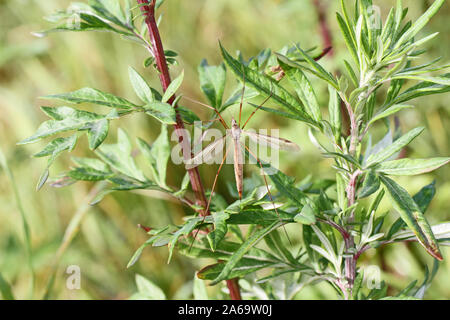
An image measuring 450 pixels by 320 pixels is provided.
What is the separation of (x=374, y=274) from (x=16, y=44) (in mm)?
2155

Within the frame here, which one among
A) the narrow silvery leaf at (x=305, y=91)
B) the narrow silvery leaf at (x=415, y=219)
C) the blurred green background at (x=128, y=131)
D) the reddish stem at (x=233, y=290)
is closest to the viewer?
the narrow silvery leaf at (x=415, y=219)

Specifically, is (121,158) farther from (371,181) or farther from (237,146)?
(371,181)

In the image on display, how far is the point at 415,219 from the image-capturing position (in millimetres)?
573

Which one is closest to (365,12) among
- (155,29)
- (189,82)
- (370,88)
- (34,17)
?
(370,88)

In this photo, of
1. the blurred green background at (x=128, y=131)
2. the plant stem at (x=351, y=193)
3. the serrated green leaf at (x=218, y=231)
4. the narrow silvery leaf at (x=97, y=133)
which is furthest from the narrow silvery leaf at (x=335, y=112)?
the blurred green background at (x=128, y=131)

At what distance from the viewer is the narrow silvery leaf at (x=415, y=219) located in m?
0.56

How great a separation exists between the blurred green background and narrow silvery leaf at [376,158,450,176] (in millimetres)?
779

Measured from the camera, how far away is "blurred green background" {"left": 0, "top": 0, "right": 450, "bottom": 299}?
5.13 feet

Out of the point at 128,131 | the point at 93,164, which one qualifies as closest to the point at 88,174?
the point at 93,164

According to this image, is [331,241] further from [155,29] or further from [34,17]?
[34,17]

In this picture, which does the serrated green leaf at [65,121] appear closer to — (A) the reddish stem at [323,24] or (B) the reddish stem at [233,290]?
(B) the reddish stem at [233,290]

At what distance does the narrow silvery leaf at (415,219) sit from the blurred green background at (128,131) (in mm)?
791

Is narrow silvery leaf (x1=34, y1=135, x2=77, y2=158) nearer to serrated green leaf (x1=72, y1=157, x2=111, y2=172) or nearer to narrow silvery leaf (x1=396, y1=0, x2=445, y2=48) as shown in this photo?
serrated green leaf (x1=72, y1=157, x2=111, y2=172)

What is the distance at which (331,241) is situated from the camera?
28.5 inches
